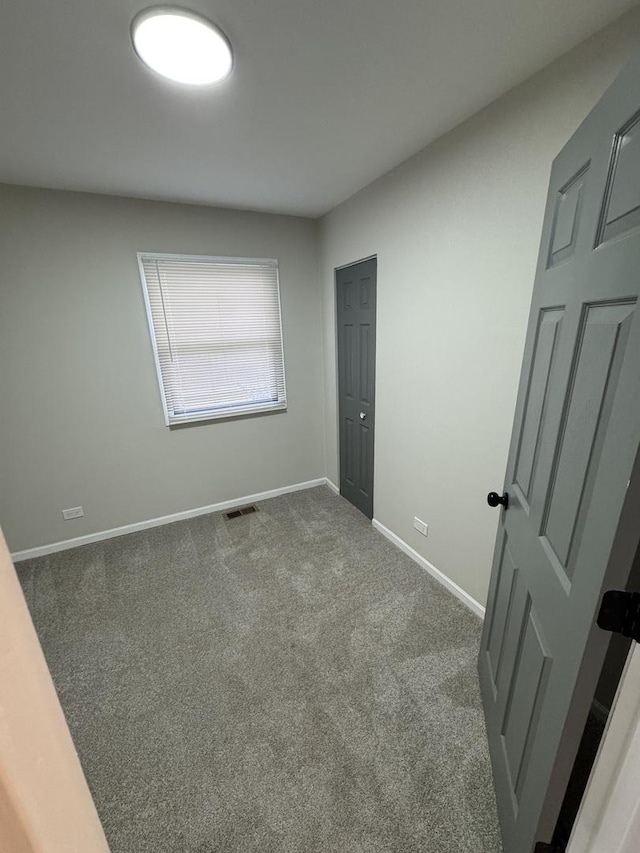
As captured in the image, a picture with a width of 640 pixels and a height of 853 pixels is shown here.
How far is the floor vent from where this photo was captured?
3.08 metres

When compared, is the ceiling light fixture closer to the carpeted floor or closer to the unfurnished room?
the unfurnished room

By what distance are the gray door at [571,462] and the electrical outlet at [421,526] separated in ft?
3.44

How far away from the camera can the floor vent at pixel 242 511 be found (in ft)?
10.1

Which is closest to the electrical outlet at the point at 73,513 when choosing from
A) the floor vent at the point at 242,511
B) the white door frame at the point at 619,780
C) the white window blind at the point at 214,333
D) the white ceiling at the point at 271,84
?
the white window blind at the point at 214,333

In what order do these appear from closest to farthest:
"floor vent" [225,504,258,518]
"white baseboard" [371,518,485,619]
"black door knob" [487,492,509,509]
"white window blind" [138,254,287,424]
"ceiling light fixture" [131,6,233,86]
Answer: "ceiling light fixture" [131,6,233,86] < "black door knob" [487,492,509,509] < "white baseboard" [371,518,485,619] < "white window blind" [138,254,287,424] < "floor vent" [225,504,258,518]

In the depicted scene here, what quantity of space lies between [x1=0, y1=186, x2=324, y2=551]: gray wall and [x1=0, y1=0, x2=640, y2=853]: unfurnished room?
0.02 meters

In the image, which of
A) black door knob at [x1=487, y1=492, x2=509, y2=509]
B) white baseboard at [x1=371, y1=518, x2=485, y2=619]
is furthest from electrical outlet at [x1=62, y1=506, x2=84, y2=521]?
black door knob at [x1=487, y1=492, x2=509, y2=509]

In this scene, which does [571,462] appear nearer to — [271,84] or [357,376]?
[271,84]

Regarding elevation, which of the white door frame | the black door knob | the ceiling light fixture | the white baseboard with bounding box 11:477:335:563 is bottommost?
the white baseboard with bounding box 11:477:335:563

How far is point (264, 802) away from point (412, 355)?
85.9 inches

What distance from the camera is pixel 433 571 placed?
2.24 metres

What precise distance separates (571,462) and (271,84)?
167 centimetres

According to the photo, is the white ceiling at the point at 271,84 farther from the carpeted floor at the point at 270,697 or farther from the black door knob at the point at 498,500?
the carpeted floor at the point at 270,697

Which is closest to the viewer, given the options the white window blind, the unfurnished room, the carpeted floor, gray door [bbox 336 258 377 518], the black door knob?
the unfurnished room
